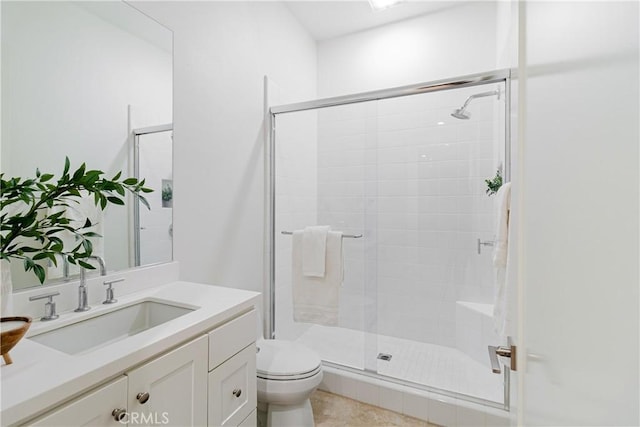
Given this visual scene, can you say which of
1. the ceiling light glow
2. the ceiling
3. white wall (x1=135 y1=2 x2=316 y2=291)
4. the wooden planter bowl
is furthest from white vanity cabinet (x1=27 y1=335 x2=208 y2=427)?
the ceiling

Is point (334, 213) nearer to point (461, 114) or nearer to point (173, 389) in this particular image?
point (461, 114)

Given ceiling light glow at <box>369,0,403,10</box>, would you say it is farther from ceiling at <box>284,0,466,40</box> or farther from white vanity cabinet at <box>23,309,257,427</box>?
white vanity cabinet at <box>23,309,257,427</box>

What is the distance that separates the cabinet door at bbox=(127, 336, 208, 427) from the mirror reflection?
21.3 inches

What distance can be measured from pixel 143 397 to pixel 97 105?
40.5 inches

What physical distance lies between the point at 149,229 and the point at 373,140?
1.58 metres

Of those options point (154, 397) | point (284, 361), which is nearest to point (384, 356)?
point (284, 361)

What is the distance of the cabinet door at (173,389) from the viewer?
79 cm

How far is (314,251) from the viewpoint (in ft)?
6.59

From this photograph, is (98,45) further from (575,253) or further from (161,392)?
(575,253)

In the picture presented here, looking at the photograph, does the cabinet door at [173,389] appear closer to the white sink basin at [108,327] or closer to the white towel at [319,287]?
the white sink basin at [108,327]

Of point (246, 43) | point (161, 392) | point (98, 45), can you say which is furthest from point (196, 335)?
point (246, 43)

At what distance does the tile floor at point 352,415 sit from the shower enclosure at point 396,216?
0.23 m

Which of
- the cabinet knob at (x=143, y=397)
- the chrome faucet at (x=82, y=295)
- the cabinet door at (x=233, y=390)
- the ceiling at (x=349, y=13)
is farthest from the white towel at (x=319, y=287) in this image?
the ceiling at (x=349, y=13)

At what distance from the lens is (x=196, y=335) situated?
0.97 metres
